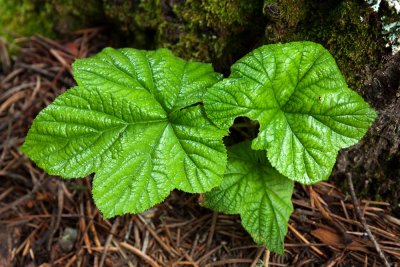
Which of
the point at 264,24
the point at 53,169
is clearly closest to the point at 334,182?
the point at 264,24

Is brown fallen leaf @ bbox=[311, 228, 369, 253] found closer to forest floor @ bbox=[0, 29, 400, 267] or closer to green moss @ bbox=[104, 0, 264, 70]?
forest floor @ bbox=[0, 29, 400, 267]

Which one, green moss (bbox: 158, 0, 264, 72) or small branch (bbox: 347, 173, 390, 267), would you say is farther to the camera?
green moss (bbox: 158, 0, 264, 72)

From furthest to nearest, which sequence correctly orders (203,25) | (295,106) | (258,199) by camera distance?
(203,25) → (258,199) → (295,106)

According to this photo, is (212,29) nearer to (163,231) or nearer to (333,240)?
(163,231)

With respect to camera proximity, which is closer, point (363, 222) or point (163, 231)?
point (363, 222)

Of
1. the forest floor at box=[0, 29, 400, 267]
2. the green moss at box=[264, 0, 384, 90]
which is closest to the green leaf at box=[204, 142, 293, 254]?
the forest floor at box=[0, 29, 400, 267]

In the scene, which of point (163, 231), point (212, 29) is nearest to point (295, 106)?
point (212, 29)

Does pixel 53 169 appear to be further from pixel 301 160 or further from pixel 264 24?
pixel 264 24
